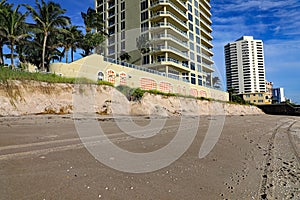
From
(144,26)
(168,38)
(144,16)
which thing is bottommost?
(168,38)

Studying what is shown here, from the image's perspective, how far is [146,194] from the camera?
321cm

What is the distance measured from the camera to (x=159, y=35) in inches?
1652

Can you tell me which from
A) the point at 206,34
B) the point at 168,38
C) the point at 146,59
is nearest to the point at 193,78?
the point at 168,38

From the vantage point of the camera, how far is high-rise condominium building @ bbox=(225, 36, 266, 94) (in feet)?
362

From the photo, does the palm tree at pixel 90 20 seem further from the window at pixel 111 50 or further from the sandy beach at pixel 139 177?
the sandy beach at pixel 139 177

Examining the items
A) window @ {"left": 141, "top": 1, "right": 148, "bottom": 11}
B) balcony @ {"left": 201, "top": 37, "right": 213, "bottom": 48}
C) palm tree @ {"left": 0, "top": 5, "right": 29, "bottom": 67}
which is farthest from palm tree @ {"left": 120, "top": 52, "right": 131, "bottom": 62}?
balcony @ {"left": 201, "top": 37, "right": 213, "bottom": 48}

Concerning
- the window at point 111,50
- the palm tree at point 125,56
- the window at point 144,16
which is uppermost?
the window at point 144,16

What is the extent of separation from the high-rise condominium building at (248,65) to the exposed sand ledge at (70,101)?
97.6 metres

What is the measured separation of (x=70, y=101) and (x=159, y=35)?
30.2m

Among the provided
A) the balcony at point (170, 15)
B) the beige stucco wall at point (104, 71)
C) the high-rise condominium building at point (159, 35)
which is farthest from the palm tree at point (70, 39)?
the balcony at point (170, 15)

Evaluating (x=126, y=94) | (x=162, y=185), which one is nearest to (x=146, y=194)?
(x=162, y=185)

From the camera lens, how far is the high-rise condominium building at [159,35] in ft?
137

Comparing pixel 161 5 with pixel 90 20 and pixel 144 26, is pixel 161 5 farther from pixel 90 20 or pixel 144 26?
pixel 90 20

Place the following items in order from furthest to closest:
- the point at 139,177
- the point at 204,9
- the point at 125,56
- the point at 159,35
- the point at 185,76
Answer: the point at 204,9, the point at 185,76, the point at 159,35, the point at 125,56, the point at 139,177
